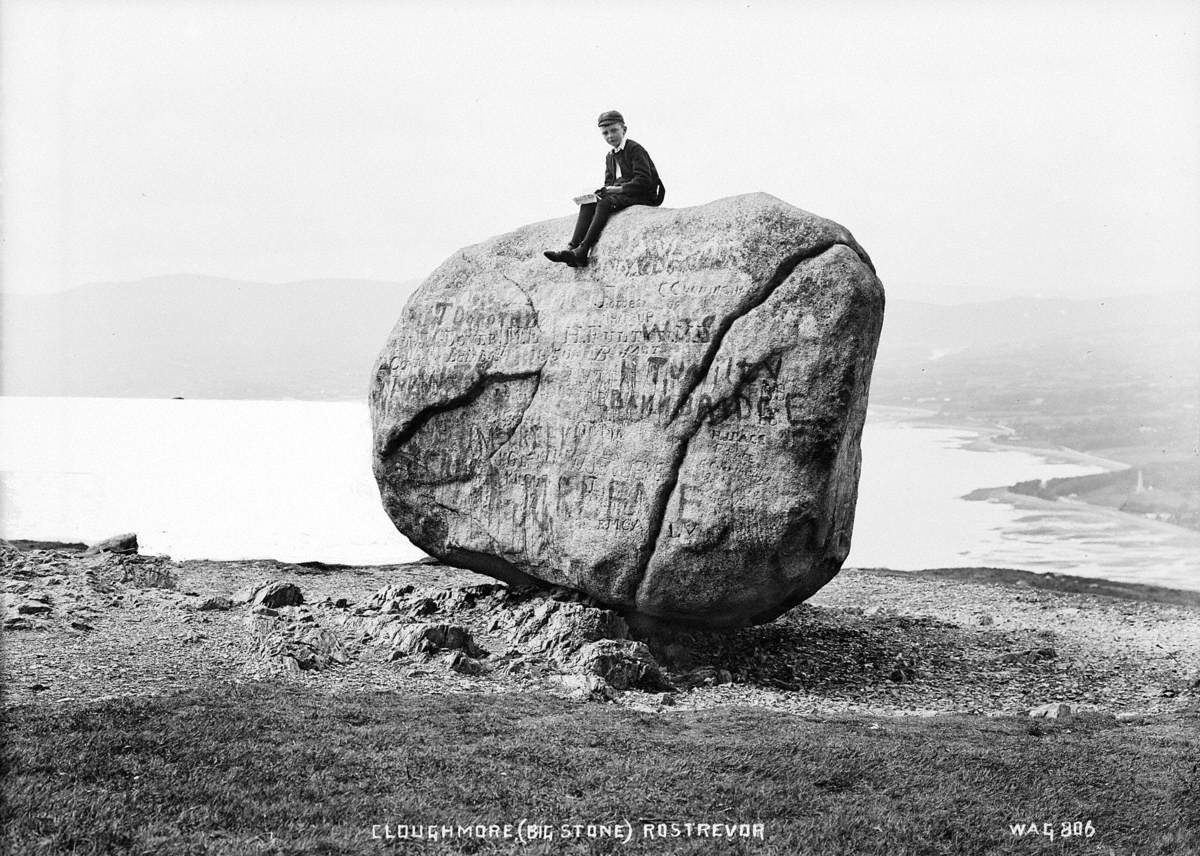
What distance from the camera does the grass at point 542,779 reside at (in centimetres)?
623

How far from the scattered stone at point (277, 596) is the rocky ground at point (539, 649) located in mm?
30

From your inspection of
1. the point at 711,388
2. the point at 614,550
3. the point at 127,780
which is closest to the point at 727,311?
the point at 711,388

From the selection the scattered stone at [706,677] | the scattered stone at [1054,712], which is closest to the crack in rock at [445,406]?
the scattered stone at [706,677]

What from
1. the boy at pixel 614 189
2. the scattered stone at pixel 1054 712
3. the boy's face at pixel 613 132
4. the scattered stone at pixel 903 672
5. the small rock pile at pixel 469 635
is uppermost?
the boy's face at pixel 613 132

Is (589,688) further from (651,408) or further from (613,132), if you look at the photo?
(613,132)

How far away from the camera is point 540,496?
1161 cm

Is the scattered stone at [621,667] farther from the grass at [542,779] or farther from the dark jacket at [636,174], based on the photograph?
the dark jacket at [636,174]

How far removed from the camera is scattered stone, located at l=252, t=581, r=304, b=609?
12711mm

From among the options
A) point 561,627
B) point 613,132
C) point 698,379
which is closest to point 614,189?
point 613,132

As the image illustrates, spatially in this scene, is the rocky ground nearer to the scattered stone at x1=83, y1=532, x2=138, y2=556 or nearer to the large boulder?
the scattered stone at x1=83, y1=532, x2=138, y2=556

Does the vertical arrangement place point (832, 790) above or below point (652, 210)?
below

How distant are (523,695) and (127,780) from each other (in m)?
3.58

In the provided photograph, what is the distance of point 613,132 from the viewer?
11773mm

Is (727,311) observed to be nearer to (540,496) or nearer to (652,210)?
(652,210)
